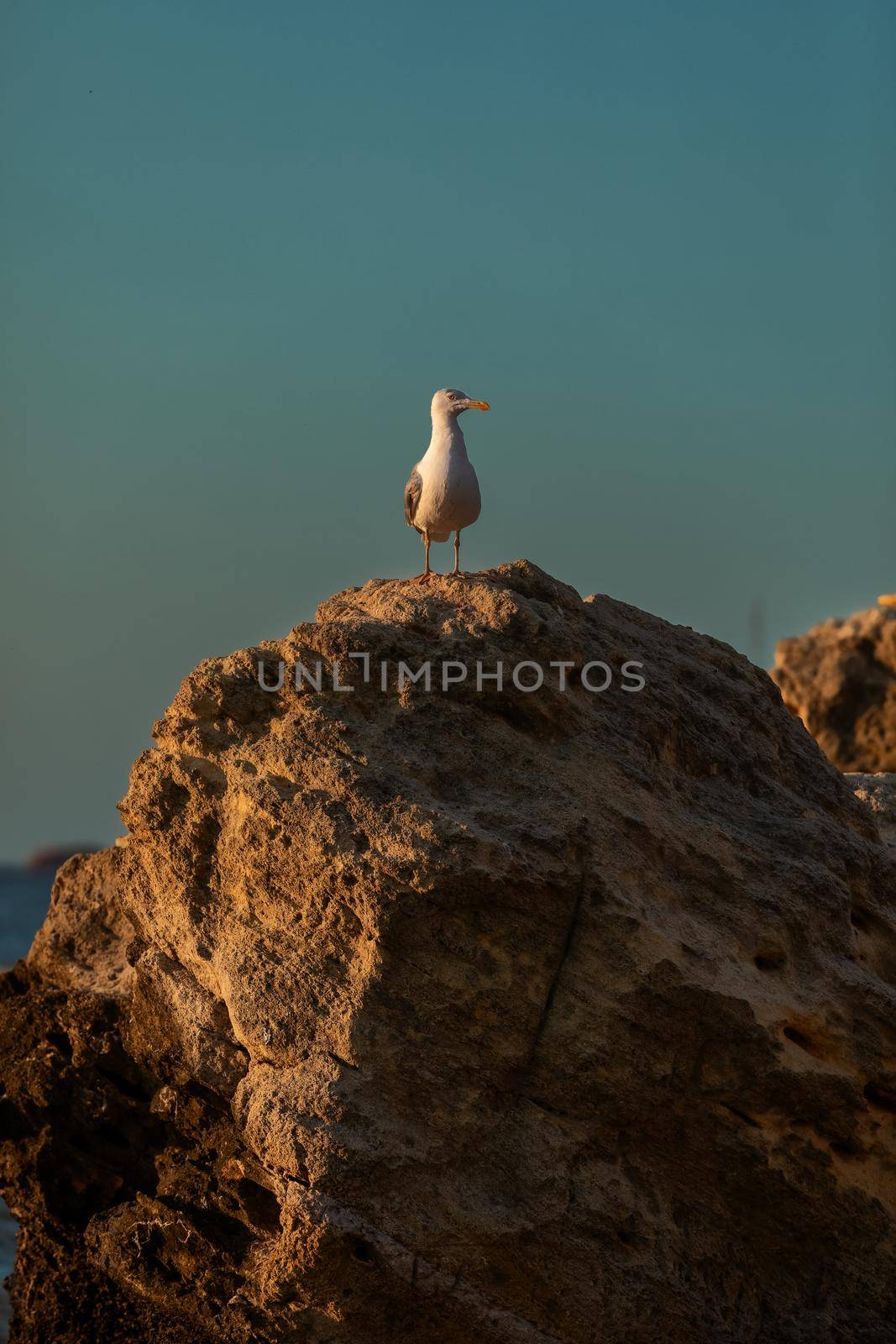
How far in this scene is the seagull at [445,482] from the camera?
8.66 meters

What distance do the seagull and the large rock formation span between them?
5.51 feet

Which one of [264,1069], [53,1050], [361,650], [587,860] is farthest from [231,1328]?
[361,650]

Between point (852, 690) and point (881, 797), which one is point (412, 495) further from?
point (852, 690)

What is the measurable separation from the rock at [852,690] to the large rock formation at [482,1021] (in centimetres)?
815

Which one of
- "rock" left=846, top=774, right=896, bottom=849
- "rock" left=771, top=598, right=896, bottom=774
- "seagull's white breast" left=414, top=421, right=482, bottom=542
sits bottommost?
"rock" left=846, top=774, right=896, bottom=849

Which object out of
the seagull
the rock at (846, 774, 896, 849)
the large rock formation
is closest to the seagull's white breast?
the seagull

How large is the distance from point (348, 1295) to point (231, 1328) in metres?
0.67

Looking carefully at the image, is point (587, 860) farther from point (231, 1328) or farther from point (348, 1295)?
point (231, 1328)

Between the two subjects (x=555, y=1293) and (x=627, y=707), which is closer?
(x=555, y=1293)

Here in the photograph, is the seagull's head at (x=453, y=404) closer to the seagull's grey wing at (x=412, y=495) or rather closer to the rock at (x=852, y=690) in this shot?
the seagull's grey wing at (x=412, y=495)

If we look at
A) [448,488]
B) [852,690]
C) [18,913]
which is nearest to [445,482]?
[448,488]

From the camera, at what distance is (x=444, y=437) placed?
883cm

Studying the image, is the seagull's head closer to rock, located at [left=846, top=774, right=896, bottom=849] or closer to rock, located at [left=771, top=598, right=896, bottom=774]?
rock, located at [left=846, top=774, right=896, bottom=849]

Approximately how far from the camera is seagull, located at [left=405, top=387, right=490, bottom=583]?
8.66 metres
